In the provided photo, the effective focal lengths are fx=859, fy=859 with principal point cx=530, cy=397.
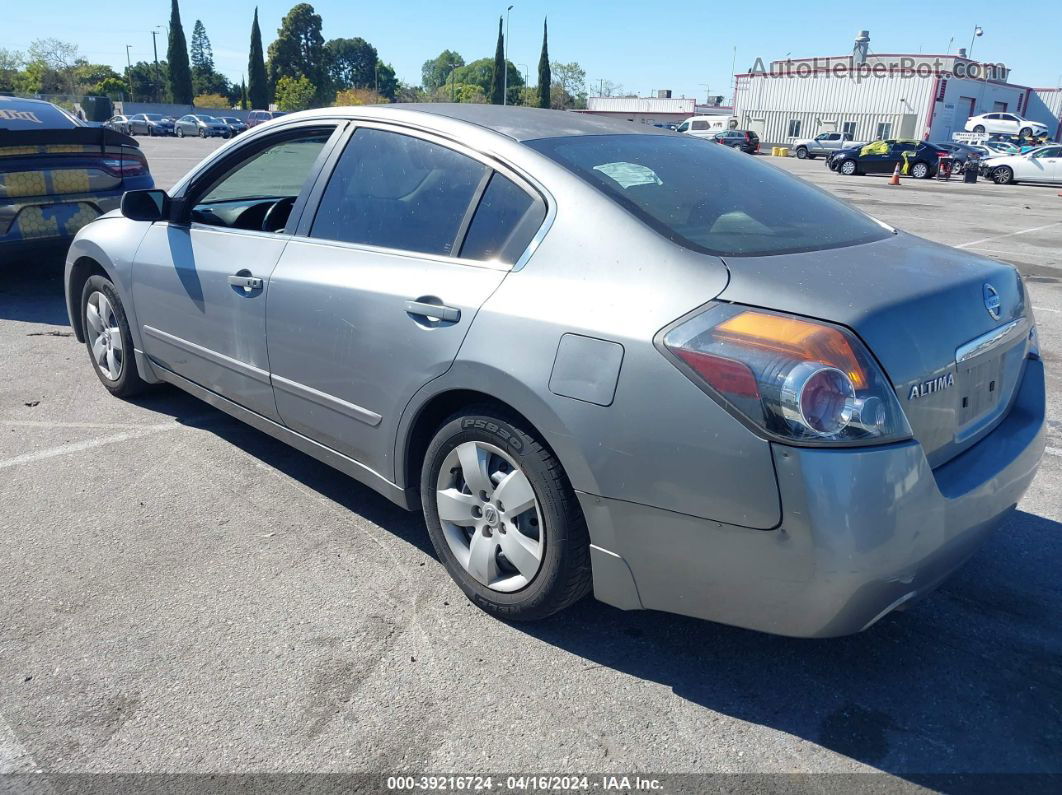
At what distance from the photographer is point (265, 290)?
3.48m

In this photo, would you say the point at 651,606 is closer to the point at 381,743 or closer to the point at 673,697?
the point at 673,697

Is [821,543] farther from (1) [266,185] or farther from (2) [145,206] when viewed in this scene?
(1) [266,185]

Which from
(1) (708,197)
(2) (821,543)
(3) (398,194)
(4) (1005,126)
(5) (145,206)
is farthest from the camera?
(4) (1005,126)

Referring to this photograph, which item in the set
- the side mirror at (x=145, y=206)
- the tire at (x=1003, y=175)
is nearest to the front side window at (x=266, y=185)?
the side mirror at (x=145, y=206)

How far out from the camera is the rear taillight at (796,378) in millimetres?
2098

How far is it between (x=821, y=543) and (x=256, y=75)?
95.5 meters

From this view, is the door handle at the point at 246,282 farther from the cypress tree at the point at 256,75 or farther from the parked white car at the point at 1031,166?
the cypress tree at the point at 256,75

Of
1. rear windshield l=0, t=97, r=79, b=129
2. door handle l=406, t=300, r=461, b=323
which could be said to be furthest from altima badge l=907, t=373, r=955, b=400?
rear windshield l=0, t=97, r=79, b=129

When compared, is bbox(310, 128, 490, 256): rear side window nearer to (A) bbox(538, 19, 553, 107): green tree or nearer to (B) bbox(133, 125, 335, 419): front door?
(B) bbox(133, 125, 335, 419): front door

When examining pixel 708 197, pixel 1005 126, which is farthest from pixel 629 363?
pixel 1005 126

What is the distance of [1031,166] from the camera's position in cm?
3081

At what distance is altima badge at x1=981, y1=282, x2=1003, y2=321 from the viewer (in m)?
2.60

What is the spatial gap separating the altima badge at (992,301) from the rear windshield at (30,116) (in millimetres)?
7428

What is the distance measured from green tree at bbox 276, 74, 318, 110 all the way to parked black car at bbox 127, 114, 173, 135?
22.4 metres
